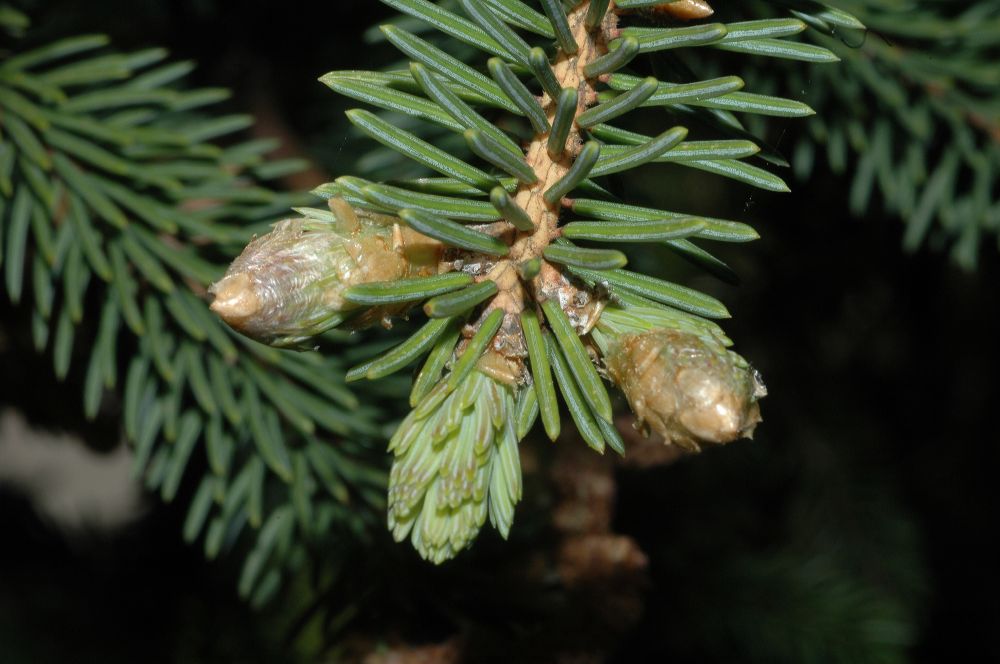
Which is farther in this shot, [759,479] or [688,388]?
[759,479]

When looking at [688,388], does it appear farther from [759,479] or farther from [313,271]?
[759,479]

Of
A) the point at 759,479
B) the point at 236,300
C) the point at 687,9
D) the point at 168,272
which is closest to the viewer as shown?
the point at 236,300

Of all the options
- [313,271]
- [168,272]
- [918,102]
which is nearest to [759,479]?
[918,102]

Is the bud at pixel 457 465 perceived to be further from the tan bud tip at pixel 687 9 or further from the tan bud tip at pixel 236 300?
the tan bud tip at pixel 687 9

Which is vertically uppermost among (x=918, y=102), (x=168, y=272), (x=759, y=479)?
(x=168, y=272)

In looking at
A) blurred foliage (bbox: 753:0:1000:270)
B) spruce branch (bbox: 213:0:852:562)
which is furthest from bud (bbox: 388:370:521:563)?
blurred foliage (bbox: 753:0:1000:270)

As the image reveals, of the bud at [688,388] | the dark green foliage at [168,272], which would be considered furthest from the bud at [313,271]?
the dark green foliage at [168,272]
